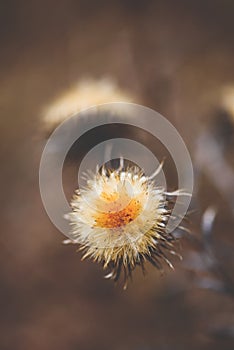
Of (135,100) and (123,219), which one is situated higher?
(135,100)

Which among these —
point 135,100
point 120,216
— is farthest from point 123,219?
point 135,100

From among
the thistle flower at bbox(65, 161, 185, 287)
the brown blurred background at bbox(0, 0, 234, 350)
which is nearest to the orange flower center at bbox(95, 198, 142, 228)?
the thistle flower at bbox(65, 161, 185, 287)

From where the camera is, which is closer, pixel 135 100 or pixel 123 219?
pixel 123 219

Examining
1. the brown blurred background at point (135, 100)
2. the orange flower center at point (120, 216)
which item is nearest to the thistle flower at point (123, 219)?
the orange flower center at point (120, 216)

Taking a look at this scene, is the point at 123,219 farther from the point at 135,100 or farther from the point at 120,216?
the point at 135,100

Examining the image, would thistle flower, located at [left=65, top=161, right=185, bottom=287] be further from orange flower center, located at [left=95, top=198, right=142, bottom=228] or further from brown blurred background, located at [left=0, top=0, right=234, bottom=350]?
brown blurred background, located at [left=0, top=0, right=234, bottom=350]

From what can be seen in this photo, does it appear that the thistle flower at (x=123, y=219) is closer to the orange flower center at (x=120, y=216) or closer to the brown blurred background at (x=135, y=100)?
the orange flower center at (x=120, y=216)
